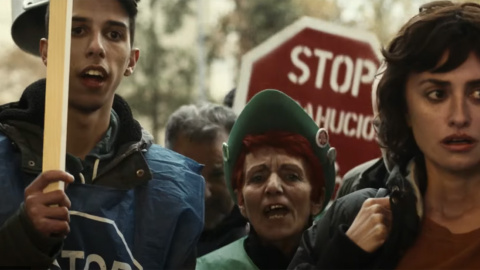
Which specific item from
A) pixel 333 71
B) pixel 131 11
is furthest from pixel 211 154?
pixel 131 11

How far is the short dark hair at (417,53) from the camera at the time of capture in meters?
3.57

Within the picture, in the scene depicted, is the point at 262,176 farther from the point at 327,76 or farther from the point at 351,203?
the point at 327,76

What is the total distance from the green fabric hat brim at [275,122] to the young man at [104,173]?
22.1 inches

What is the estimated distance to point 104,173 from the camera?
394 cm

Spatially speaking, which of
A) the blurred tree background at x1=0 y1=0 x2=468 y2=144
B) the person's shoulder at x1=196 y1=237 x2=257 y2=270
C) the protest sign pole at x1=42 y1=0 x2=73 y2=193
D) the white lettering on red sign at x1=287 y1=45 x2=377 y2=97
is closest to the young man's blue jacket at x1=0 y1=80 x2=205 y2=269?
the protest sign pole at x1=42 y1=0 x2=73 y2=193

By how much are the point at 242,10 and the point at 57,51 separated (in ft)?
74.9

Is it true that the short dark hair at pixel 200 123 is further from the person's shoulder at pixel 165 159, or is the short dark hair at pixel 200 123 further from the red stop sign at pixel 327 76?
the person's shoulder at pixel 165 159

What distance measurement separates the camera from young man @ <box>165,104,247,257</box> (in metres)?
5.41

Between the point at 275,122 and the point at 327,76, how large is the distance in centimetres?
149

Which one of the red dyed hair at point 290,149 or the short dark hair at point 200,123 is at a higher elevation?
the red dyed hair at point 290,149

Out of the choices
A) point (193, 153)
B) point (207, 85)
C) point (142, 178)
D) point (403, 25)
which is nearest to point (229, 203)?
point (193, 153)

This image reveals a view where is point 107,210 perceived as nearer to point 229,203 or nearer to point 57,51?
point 57,51

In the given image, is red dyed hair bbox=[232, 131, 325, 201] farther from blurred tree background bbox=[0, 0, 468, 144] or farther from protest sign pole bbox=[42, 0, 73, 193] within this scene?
blurred tree background bbox=[0, 0, 468, 144]

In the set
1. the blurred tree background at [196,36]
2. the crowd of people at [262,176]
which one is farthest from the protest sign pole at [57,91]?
the blurred tree background at [196,36]
